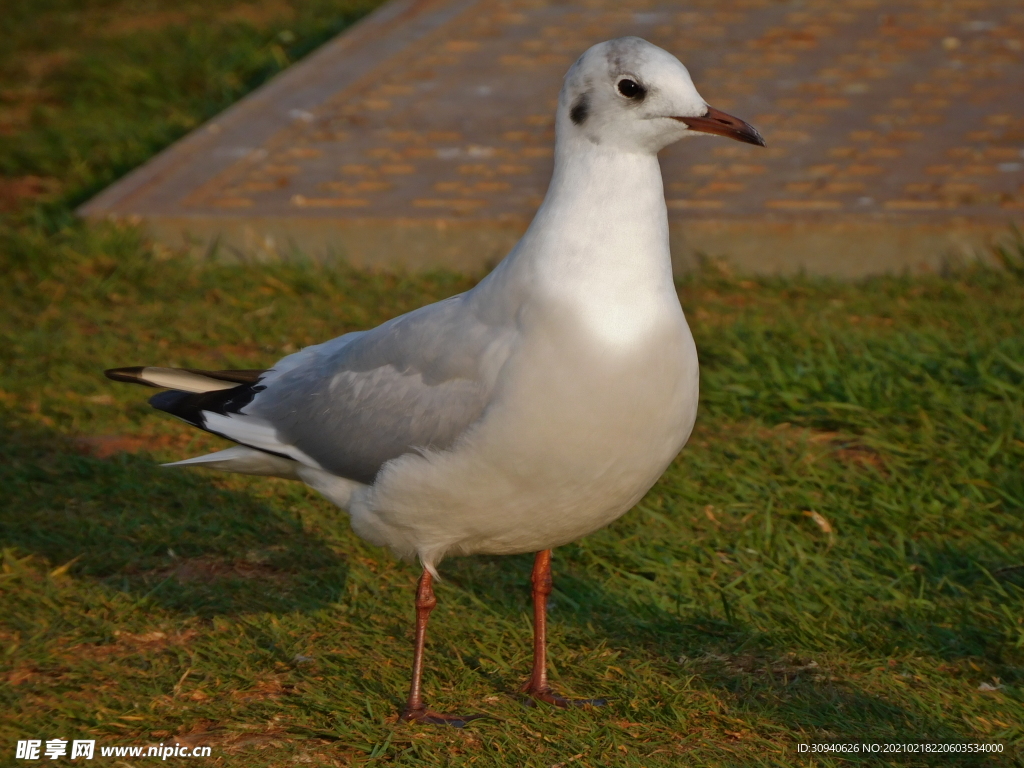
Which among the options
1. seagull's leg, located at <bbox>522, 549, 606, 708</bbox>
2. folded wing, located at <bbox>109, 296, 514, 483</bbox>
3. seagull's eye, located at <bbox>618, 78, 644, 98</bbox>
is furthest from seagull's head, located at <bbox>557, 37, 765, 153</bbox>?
seagull's leg, located at <bbox>522, 549, 606, 708</bbox>

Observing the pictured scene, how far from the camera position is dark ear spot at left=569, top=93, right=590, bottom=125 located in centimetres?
342

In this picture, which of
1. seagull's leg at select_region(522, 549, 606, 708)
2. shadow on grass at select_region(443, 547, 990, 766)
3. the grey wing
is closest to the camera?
the grey wing

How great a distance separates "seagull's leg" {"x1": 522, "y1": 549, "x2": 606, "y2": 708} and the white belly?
0.34 meters

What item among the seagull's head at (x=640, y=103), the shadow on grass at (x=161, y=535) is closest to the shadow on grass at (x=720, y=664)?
the shadow on grass at (x=161, y=535)

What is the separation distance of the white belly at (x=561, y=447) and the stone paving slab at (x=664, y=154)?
4.00 m

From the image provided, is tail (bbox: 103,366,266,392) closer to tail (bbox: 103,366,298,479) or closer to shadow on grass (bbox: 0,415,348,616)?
tail (bbox: 103,366,298,479)

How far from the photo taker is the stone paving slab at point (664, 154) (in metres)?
7.46

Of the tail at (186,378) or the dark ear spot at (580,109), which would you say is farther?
the tail at (186,378)

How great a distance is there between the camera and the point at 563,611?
4.47 m

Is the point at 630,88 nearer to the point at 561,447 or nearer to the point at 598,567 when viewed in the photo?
the point at 561,447

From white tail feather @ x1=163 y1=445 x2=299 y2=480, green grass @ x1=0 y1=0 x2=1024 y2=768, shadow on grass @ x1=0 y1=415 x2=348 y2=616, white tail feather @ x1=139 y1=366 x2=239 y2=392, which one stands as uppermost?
white tail feather @ x1=139 y1=366 x2=239 y2=392

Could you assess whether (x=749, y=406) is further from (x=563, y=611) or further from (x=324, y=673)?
(x=324, y=673)

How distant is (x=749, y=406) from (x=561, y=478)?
2.44m

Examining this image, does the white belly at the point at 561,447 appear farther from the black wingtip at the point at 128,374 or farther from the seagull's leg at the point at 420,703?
the black wingtip at the point at 128,374
